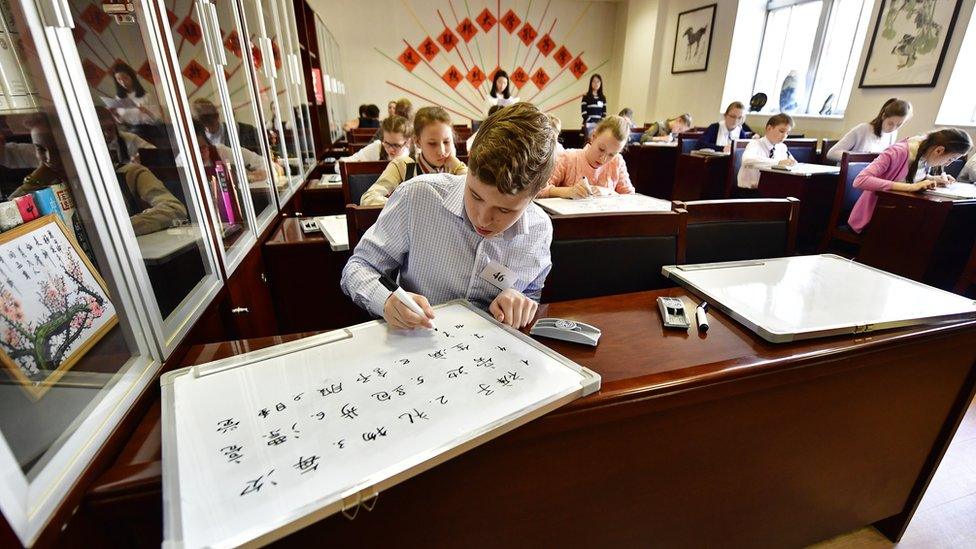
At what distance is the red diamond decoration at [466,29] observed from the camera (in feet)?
25.0

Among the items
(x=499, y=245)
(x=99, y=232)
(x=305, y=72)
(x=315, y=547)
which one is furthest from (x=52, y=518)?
(x=305, y=72)

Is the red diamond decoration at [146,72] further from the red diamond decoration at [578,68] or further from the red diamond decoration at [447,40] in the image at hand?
the red diamond decoration at [578,68]

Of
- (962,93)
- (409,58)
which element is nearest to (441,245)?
(962,93)

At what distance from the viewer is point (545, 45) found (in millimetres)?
8125

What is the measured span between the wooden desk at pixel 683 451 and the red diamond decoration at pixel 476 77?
25.8 feet

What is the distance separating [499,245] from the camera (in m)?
0.99

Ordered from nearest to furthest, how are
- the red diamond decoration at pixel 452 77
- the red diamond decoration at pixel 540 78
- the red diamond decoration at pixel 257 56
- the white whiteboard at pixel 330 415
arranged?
1. the white whiteboard at pixel 330 415
2. the red diamond decoration at pixel 257 56
3. the red diamond decoration at pixel 452 77
4. the red diamond decoration at pixel 540 78

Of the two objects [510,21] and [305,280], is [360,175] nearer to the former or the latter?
[305,280]

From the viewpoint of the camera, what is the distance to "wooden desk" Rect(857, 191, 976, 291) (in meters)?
2.20

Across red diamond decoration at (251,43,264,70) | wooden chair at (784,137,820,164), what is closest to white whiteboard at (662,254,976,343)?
red diamond decoration at (251,43,264,70)

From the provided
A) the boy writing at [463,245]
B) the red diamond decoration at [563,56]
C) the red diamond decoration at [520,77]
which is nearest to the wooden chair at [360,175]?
the boy writing at [463,245]

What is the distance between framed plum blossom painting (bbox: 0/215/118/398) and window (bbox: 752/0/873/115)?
6.14m

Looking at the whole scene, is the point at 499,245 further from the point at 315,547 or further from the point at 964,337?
the point at 964,337

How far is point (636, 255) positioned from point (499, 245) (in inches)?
18.9
